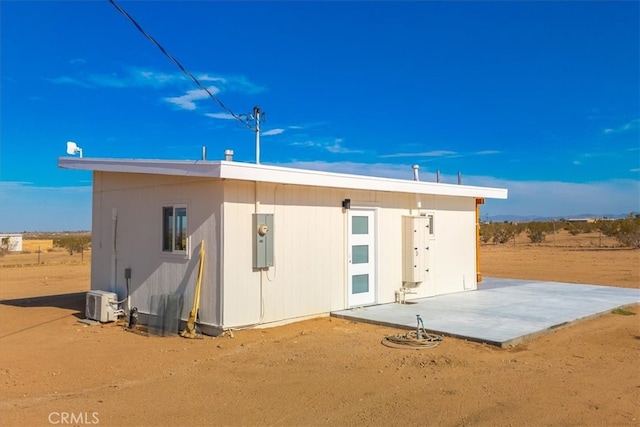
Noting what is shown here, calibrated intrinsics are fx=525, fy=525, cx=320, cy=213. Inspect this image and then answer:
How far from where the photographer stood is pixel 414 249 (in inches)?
444

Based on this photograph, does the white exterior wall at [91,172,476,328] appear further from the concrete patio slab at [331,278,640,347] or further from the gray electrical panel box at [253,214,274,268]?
the concrete patio slab at [331,278,640,347]

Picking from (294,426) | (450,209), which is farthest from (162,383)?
(450,209)

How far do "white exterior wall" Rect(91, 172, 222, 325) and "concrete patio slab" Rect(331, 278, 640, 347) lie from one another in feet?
8.93

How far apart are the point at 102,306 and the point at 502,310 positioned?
748cm

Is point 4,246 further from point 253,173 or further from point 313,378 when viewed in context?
point 313,378

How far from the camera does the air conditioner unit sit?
9631 millimetres

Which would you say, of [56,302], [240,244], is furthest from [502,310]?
[56,302]

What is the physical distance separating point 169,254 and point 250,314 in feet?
5.97

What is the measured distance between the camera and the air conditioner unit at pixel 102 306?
963 centimetres

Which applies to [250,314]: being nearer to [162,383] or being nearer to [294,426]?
[162,383]

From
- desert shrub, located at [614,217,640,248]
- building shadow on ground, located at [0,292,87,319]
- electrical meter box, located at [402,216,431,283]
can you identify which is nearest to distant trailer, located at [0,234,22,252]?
building shadow on ground, located at [0,292,87,319]

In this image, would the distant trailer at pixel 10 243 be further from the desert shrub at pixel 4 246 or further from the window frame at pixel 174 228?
the window frame at pixel 174 228

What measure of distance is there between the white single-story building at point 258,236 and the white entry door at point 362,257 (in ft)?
0.07

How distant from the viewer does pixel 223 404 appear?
512 cm
